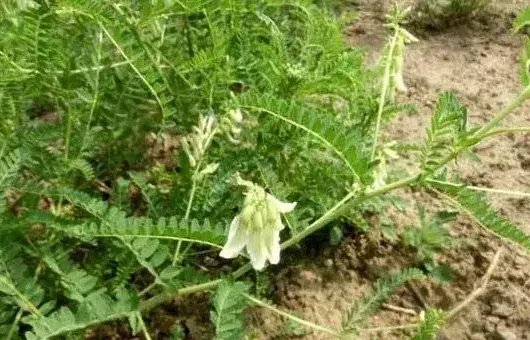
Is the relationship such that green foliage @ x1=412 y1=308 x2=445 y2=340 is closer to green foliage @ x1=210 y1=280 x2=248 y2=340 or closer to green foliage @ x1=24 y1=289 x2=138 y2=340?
green foliage @ x1=210 y1=280 x2=248 y2=340

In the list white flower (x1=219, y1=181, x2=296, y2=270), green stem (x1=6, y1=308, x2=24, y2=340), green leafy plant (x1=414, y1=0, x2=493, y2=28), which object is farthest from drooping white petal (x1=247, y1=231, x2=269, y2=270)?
green leafy plant (x1=414, y1=0, x2=493, y2=28)

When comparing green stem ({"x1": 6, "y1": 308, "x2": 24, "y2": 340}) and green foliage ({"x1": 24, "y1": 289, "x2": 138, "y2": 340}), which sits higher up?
green foliage ({"x1": 24, "y1": 289, "x2": 138, "y2": 340})

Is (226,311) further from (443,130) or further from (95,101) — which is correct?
(95,101)

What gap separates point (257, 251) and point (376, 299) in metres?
0.44

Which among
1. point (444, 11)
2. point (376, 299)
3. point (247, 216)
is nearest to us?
point (247, 216)

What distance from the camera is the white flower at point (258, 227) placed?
144 centimetres

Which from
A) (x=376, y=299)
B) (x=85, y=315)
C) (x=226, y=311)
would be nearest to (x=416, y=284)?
(x=376, y=299)

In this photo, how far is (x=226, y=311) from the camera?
1.56 meters

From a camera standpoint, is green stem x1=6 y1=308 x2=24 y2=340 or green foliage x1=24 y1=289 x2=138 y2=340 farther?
green stem x1=6 y1=308 x2=24 y2=340

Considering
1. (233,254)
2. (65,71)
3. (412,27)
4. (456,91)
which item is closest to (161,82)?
(65,71)

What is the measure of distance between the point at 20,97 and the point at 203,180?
0.45 metres

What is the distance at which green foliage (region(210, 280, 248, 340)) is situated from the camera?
60.6 inches

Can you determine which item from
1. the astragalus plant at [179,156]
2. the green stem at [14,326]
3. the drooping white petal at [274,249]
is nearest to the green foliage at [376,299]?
the astragalus plant at [179,156]

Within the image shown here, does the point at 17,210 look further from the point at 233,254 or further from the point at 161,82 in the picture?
the point at 233,254
